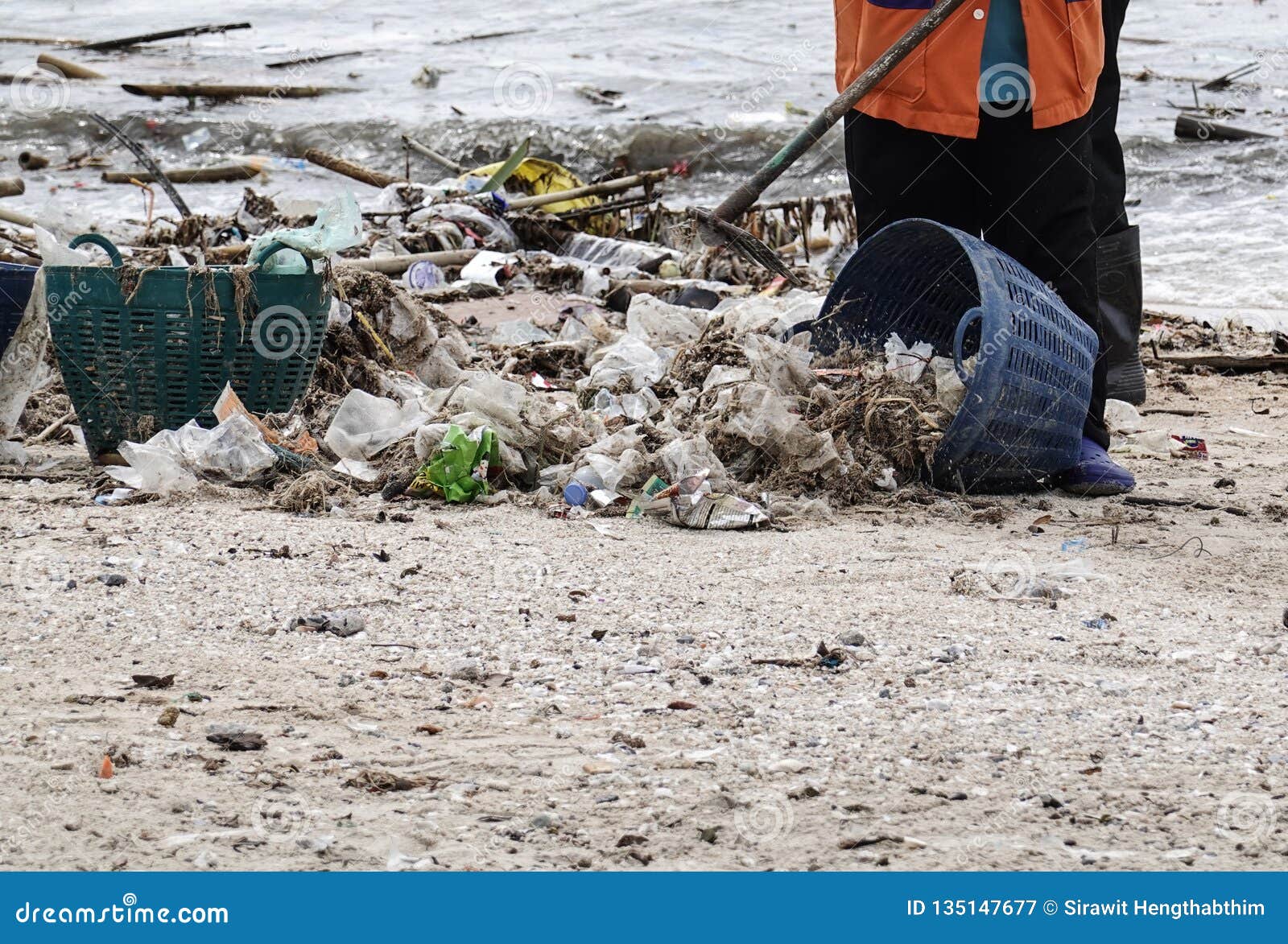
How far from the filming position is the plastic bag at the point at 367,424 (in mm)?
3842

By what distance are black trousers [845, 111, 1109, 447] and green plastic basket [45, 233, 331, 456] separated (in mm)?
1679

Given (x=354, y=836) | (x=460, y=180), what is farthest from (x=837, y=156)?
(x=354, y=836)

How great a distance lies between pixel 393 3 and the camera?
2589 cm

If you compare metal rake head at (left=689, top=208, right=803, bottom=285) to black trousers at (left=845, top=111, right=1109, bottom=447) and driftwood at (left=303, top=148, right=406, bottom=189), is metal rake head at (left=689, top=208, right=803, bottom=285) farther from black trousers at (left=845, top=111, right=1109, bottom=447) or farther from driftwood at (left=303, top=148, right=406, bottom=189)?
driftwood at (left=303, top=148, right=406, bottom=189)

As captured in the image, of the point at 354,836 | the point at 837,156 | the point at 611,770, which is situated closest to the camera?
the point at 354,836

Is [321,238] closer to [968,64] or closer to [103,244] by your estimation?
[103,244]

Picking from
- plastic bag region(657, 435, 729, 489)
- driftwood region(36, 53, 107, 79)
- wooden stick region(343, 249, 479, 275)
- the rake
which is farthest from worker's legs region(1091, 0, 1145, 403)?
driftwood region(36, 53, 107, 79)

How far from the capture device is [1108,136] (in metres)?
4.12

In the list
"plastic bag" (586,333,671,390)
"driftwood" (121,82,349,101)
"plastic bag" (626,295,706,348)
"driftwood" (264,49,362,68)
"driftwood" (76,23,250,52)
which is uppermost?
"driftwood" (76,23,250,52)

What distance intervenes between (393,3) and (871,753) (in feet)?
85.9

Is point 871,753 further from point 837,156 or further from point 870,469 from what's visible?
point 837,156

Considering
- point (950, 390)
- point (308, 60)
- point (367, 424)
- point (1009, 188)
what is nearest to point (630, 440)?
Result: point (367, 424)

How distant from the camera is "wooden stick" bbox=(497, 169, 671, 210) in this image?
7590mm

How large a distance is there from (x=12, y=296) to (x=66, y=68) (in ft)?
54.3
